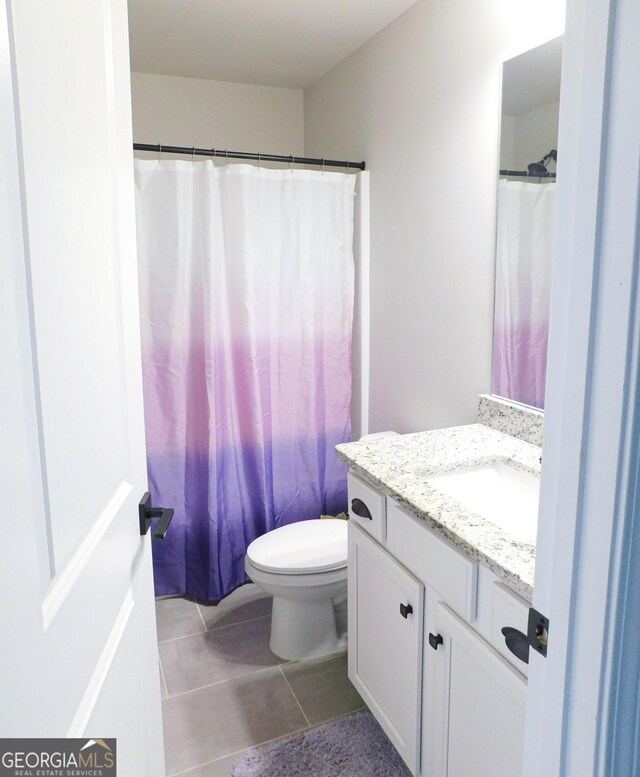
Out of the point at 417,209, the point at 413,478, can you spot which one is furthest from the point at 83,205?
the point at 417,209

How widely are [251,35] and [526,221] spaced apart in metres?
1.53

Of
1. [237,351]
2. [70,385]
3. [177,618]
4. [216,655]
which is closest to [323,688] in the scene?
[216,655]

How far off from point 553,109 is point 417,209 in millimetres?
685

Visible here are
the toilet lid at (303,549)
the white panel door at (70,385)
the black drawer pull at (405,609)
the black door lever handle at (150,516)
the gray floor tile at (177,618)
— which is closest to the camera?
the white panel door at (70,385)

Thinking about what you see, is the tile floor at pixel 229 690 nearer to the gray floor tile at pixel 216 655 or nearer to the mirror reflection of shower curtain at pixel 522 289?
the gray floor tile at pixel 216 655

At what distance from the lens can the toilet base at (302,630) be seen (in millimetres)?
2096

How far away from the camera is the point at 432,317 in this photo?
7.15ft

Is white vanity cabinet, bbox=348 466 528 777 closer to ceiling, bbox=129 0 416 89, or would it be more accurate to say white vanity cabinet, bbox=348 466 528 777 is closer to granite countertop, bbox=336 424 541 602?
granite countertop, bbox=336 424 541 602

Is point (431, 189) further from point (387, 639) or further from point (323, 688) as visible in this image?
point (323, 688)

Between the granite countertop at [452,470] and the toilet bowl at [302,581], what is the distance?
517 millimetres

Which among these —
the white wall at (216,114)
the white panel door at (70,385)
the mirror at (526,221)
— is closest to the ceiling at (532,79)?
the mirror at (526,221)

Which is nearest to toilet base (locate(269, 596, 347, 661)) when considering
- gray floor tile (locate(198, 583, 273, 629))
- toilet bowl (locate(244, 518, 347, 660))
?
toilet bowl (locate(244, 518, 347, 660))

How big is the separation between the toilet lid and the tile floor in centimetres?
40

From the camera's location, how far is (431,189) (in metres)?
2.11
